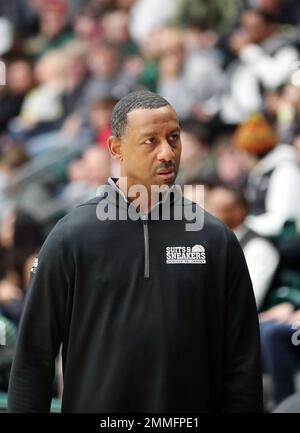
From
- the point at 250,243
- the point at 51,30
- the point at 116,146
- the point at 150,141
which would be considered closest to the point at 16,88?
the point at 51,30

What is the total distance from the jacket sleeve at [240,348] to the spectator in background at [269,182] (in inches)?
136

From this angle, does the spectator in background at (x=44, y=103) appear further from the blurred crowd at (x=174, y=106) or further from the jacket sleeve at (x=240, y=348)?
the jacket sleeve at (x=240, y=348)

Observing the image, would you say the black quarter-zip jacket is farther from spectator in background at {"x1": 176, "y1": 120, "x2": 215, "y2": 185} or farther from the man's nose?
spectator in background at {"x1": 176, "y1": 120, "x2": 215, "y2": 185}

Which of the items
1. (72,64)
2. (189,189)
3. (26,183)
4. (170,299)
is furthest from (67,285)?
(72,64)

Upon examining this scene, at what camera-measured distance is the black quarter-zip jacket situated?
280 centimetres

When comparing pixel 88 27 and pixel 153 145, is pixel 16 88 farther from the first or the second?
pixel 153 145

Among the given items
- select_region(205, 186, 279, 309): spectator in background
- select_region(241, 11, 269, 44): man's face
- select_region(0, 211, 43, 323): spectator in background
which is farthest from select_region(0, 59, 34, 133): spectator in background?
select_region(205, 186, 279, 309): spectator in background

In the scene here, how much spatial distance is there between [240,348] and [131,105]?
2.65ft

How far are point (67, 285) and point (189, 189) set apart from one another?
3915mm

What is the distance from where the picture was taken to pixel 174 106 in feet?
23.7

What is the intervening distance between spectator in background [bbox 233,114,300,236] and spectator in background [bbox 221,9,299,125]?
315mm

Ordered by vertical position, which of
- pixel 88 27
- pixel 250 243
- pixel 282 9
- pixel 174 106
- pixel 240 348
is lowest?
pixel 240 348

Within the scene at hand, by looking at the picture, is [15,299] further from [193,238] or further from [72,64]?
[193,238]

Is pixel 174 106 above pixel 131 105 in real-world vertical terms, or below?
above
